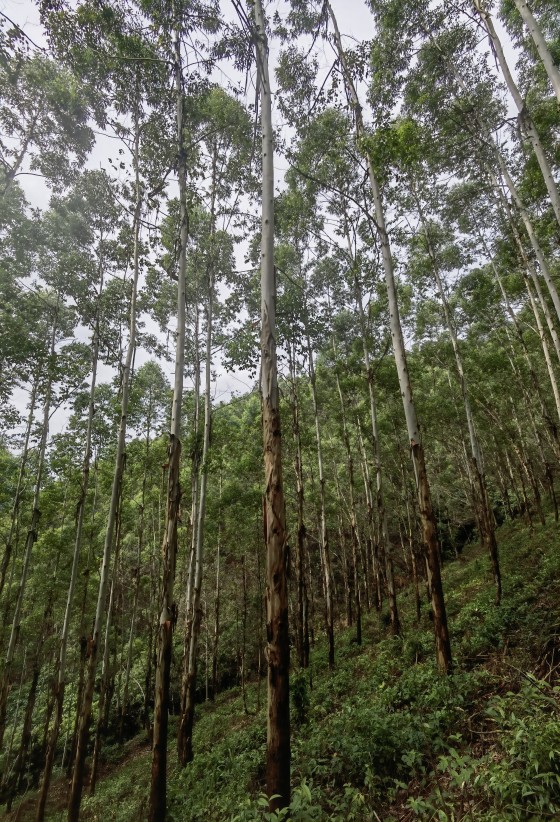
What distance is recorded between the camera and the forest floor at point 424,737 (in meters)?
3.03

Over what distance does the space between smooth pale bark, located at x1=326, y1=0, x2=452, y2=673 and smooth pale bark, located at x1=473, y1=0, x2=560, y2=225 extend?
2.44 meters

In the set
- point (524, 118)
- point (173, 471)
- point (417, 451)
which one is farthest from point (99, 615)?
point (524, 118)

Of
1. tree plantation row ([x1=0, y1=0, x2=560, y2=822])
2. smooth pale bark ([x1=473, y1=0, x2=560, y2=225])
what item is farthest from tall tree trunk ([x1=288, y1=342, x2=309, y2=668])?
smooth pale bark ([x1=473, y1=0, x2=560, y2=225])

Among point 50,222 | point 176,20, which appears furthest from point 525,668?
point 50,222


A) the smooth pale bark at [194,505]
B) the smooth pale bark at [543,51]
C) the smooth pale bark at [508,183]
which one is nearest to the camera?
the smooth pale bark at [543,51]

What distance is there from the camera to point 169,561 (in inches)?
255

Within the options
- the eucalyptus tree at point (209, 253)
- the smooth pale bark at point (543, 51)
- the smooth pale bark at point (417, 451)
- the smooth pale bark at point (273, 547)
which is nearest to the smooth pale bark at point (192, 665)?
the eucalyptus tree at point (209, 253)

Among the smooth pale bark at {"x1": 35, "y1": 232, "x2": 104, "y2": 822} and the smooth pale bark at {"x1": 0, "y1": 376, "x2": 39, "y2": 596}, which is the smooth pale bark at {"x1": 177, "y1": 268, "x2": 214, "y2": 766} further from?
Answer: the smooth pale bark at {"x1": 0, "y1": 376, "x2": 39, "y2": 596}

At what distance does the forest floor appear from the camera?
3029 millimetres

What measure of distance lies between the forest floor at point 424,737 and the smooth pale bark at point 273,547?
0.38 meters

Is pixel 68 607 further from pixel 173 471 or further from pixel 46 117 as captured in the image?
pixel 46 117

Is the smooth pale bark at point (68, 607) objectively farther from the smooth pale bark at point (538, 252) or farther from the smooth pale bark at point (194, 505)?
the smooth pale bark at point (538, 252)

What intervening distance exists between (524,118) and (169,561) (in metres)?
8.70

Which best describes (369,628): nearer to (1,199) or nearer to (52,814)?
(52,814)
